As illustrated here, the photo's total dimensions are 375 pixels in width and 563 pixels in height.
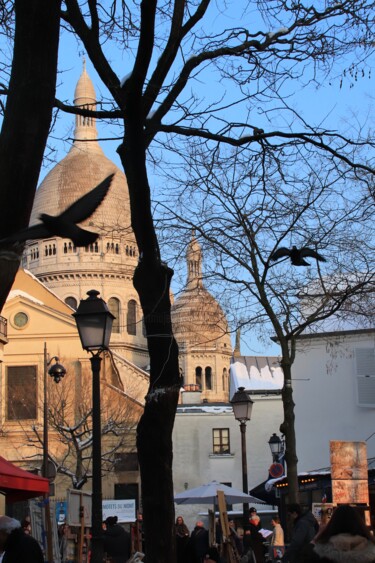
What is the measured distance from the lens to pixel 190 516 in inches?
2114

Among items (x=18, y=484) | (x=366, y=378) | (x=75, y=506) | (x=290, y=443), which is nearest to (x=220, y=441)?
(x=366, y=378)

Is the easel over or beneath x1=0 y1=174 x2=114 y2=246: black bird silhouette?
beneath

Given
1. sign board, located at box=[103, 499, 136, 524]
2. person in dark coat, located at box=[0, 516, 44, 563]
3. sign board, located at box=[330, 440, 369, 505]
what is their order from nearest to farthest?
person in dark coat, located at box=[0, 516, 44, 563] → sign board, located at box=[330, 440, 369, 505] → sign board, located at box=[103, 499, 136, 524]

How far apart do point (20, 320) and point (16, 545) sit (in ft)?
178

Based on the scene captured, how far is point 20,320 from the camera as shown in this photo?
202ft

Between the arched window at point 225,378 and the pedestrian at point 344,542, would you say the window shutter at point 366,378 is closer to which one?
the pedestrian at point 344,542

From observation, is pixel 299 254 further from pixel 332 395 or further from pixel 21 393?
pixel 21 393

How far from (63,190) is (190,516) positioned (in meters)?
61.0

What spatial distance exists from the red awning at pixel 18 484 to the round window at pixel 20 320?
4730cm

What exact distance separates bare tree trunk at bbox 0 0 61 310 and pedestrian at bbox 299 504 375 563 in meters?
2.18

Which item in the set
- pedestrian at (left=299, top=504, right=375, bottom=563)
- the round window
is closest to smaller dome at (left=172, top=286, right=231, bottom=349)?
pedestrian at (left=299, top=504, right=375, bottom=563)

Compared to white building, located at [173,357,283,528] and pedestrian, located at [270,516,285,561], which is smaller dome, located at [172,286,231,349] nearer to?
pedestrian, located at [270,516,285,561]

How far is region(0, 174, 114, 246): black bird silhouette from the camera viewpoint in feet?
19.5

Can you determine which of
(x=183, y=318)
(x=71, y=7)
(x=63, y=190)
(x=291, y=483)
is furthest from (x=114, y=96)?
(x=63, y=190)
